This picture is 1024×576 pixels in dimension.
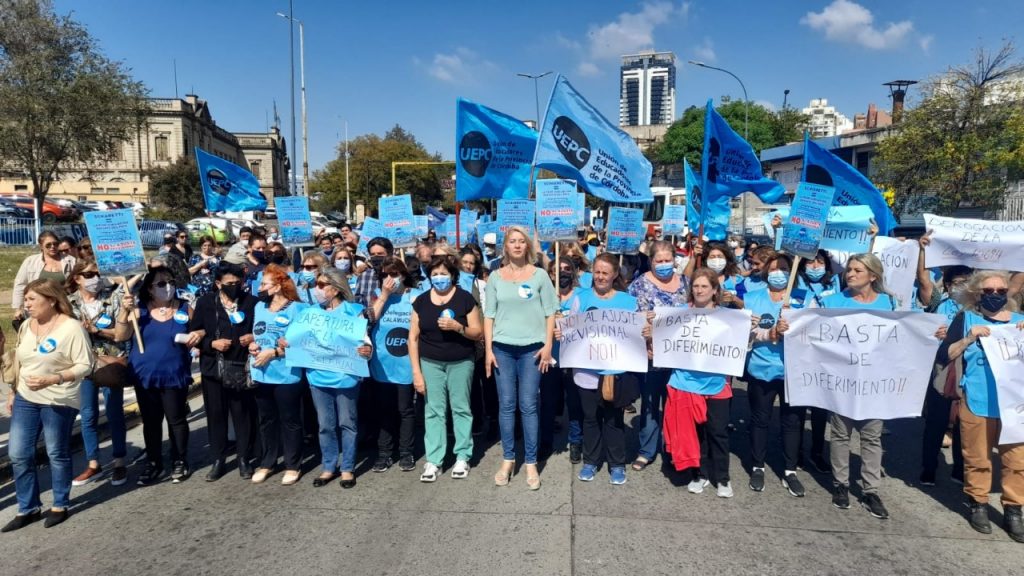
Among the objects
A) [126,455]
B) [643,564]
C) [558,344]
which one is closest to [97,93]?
[126,455]

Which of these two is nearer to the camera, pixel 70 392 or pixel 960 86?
pixel 70 392

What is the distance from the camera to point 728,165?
340 inches

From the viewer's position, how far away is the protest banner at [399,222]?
29.2ft

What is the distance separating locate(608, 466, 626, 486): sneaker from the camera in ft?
17.2

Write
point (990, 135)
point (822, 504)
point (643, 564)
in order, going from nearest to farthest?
point (643, 564) < point (822, 504) < point (990, 135)

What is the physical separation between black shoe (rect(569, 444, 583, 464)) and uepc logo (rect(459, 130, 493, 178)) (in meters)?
3.46

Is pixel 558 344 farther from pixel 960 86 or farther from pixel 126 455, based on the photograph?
pixel 960 86

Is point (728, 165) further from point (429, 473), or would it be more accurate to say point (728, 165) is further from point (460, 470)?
point (429, 473)

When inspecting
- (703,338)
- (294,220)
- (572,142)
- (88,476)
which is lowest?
(88,476)

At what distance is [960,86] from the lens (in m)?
19.6

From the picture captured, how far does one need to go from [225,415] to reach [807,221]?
5089 mm

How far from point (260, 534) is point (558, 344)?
8.58ft

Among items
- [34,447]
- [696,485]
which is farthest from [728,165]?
[34,447]

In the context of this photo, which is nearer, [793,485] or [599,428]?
[793,485]
